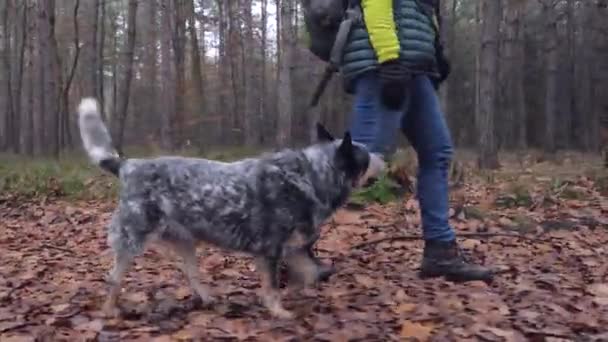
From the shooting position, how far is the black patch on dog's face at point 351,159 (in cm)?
474

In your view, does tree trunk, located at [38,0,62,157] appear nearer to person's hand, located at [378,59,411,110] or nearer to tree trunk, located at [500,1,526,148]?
person's hand, located at [378,59,411,110]

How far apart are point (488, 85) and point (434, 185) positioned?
1230cm

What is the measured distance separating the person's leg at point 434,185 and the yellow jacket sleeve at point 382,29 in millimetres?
488

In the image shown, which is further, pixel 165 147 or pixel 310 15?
pixel 165 147

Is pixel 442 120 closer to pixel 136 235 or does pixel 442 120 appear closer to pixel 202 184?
pixel 202 184

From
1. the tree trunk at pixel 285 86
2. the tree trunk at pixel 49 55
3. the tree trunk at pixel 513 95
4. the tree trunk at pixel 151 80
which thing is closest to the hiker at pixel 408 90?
the tree trunk at pixel 285 86

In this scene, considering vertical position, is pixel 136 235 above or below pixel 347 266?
above

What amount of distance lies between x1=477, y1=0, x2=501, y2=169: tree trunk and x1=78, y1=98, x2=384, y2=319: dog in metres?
12.5

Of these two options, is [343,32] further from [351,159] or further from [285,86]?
[285,86]

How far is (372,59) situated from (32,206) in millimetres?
8157

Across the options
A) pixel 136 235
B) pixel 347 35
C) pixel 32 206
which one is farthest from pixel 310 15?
pixel 32 206

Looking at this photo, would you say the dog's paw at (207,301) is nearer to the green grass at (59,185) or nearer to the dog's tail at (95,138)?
the dog's tail at (95,138)

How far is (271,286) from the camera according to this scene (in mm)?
4488

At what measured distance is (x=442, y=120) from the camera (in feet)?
17.6
